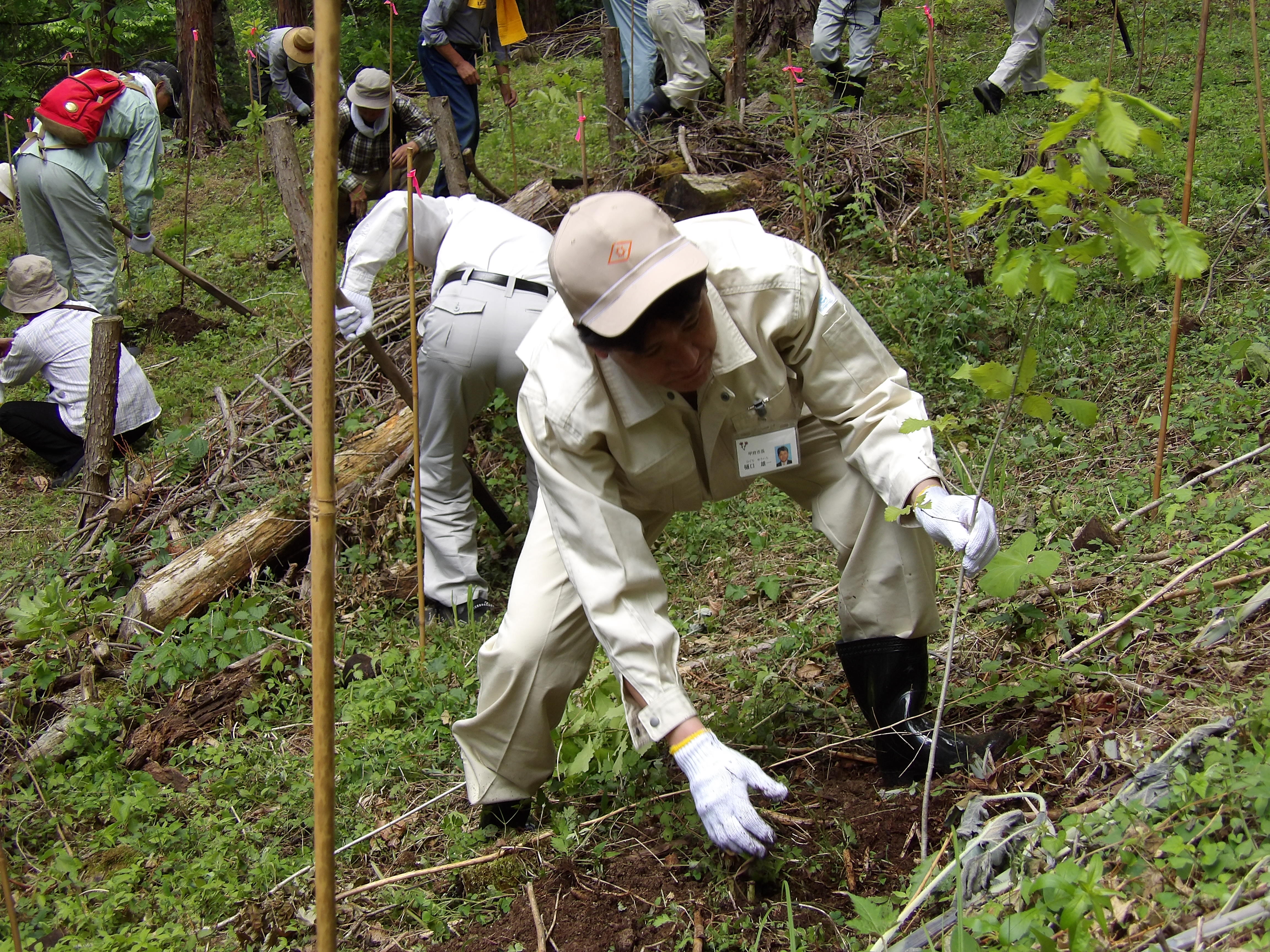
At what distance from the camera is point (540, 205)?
260 inches

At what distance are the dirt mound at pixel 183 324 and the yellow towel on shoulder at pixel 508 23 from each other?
3.24 meters

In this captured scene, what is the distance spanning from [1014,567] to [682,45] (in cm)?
646

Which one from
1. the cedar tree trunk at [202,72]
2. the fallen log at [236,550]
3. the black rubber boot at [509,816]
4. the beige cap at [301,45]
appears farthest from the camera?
the cedar tree trunk at [202,72]

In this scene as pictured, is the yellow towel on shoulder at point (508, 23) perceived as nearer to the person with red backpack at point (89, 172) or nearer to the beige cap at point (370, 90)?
the beige cap at point (370, 90)

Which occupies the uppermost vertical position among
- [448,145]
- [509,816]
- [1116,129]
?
[1116,129]

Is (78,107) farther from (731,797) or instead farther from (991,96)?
(731,797)

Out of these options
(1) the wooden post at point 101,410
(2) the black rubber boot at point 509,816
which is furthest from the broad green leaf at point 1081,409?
(1) the wooden post at point 101,410

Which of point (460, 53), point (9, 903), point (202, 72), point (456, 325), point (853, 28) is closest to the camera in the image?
point (9, 903)

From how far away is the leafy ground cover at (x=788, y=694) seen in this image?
2.04 m

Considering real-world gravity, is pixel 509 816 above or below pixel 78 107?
below

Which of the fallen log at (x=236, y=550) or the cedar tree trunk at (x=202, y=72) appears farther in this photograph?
the cedar tree trunk at (x=202, y=72)

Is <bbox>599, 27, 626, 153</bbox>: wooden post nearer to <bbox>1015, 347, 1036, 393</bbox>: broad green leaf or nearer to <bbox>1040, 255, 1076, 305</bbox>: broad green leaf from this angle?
<bbox>1015, 347, 1036, 393</bbox>: broad green leaf

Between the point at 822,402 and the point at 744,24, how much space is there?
6181 mm

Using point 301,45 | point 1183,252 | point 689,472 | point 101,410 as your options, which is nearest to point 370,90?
point 301,45
